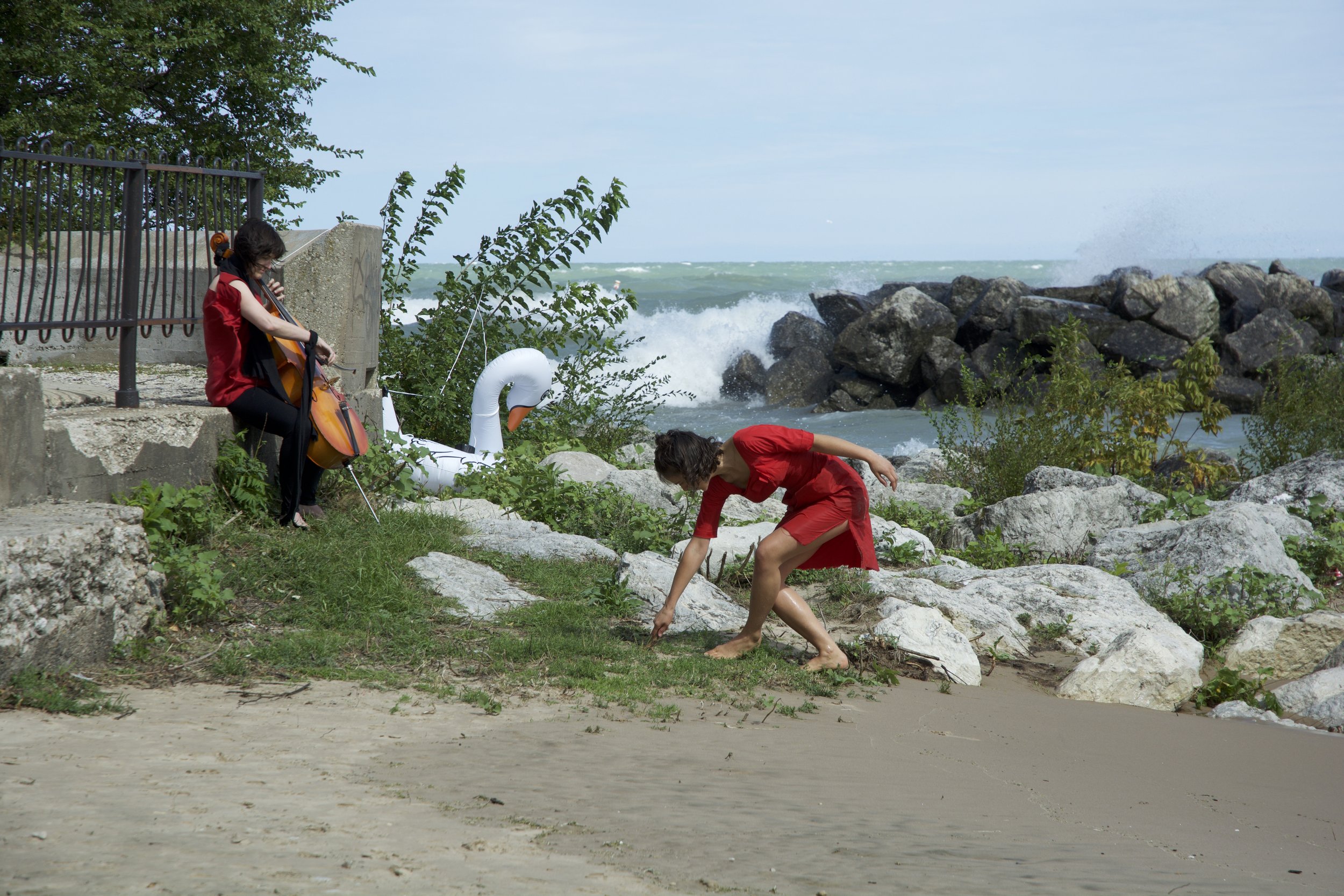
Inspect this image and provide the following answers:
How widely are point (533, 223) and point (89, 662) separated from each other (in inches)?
272

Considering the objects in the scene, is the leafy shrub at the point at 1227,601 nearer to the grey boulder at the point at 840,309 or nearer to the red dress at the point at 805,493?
the red dress at the point at 805,493

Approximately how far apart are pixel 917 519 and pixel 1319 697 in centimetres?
390

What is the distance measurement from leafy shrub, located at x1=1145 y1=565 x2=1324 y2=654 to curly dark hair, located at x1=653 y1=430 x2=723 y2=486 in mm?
3562

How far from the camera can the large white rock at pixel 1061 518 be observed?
8117mm

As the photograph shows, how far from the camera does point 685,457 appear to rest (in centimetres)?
475

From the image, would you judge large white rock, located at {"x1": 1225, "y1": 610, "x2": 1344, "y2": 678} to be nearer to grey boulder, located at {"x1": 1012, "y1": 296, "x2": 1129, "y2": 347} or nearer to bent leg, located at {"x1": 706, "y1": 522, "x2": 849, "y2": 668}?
bent leg, located at {"x1": 706, "y1": 522, "x2": 849, "y2": 668}

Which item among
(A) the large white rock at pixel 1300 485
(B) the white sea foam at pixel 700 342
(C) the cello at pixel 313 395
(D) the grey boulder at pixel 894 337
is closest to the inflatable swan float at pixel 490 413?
(C) the cello at pixel 313 395

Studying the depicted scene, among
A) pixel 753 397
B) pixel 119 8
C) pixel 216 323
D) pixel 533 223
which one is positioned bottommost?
pixel 753 397

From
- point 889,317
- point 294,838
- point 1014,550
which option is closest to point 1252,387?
point 889,317

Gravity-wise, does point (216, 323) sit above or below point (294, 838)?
above

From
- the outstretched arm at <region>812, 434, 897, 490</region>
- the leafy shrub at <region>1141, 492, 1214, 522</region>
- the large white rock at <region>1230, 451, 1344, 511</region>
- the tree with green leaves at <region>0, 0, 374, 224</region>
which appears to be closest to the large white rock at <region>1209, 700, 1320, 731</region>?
the outstretched arm at <region>812, 434, 897, 490</region>

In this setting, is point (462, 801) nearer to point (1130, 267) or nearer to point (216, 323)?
point (216, 323)

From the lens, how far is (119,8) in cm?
1310

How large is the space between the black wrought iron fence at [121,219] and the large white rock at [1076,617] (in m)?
4.60
